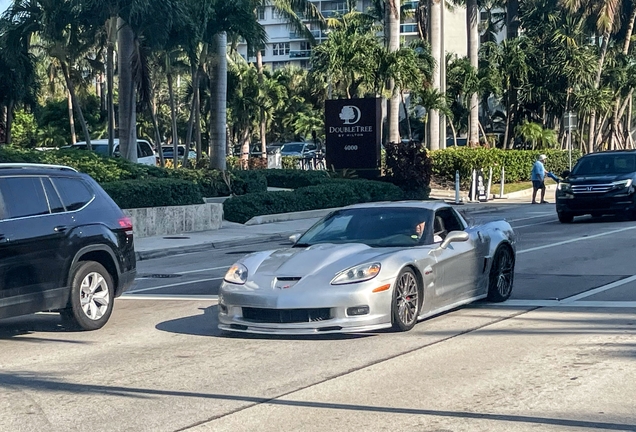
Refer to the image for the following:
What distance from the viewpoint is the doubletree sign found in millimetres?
34656

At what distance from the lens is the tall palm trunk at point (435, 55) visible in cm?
4291

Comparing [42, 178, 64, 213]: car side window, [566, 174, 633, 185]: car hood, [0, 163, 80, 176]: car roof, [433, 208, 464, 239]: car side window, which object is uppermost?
[0, 163, 80, 176]: car roof

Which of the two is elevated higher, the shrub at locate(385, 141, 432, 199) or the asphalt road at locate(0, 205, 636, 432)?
the shrub at locate(385, 141, 432, 199)

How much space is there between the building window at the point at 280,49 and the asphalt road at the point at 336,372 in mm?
120872

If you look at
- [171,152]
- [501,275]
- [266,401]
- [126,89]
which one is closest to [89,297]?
[266,401]

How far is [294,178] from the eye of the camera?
3800 cm

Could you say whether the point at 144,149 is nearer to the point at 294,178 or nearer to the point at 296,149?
the point at 294,178

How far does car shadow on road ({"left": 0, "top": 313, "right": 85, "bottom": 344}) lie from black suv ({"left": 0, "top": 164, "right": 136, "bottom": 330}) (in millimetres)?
351

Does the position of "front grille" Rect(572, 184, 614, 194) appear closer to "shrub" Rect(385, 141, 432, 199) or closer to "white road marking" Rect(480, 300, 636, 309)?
"shrub" Rect(385, 141, 432, 199)

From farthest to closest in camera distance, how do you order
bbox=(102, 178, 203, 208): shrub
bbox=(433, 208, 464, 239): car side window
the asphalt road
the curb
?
bbox=(102, 178, 203, 208): shrub
the curb
bbox=(433, 208, 464, 239): car side window
the asphalt road

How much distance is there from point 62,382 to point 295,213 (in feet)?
71.1

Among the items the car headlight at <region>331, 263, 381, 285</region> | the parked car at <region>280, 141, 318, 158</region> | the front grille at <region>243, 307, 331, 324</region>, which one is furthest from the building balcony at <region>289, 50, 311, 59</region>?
the front grille at <region>243, 307, 331, 324</region>

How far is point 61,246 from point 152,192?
1464 centimetres

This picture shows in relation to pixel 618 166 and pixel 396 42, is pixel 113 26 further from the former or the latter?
pixel 618 166
